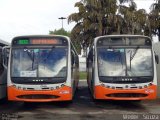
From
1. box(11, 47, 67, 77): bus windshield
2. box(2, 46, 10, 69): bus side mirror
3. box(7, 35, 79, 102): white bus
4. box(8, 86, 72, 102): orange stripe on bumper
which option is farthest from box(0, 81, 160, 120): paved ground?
box(2, 46, 10, 69): bus side mirror

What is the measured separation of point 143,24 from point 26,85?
2533 cm

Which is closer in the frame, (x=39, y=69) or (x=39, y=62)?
(x=39, y=69)

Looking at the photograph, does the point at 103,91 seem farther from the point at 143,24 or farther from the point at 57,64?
the point at 143,24

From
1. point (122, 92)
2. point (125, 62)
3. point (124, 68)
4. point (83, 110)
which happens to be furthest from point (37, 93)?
point (125, 62)

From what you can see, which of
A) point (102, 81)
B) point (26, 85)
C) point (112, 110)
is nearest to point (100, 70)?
point (102, 81)

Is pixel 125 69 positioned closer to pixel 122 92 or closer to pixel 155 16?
pixel 122 92

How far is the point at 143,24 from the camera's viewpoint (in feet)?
130

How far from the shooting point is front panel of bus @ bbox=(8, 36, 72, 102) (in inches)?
621

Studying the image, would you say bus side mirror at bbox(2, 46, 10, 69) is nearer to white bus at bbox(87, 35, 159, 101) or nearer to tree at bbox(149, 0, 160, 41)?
white bus at bbox(87, 35, 159, 101)

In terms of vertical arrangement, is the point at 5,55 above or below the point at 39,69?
above

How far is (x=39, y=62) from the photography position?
16.2m

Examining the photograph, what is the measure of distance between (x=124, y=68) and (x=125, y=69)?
55 millimetres

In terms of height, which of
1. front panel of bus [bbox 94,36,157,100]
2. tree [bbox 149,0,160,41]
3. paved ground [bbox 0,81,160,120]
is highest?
tree [bbox 149,0,160,41]

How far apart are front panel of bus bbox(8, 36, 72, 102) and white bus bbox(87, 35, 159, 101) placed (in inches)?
50.4
